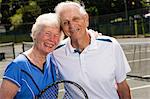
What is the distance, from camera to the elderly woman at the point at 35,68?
2756 mm

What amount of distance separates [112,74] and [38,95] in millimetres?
629

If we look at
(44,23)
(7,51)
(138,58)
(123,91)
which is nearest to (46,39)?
(44,23)

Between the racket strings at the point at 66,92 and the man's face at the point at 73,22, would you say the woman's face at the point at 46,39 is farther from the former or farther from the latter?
the racket strings at the point at 66,92

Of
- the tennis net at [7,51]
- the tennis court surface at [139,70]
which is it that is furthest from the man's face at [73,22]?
the tennis net at [7,51]

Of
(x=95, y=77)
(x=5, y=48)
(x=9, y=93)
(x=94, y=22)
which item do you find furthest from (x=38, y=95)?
(x=94, y=22)

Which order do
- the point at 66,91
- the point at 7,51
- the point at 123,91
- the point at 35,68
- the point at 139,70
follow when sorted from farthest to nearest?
the point at 7,51
the point at 139,70
the point at 123,91
the point at 66,91
the point at 35,68

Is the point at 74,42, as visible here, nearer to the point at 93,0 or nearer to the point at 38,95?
the point at 38,95

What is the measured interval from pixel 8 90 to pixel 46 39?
1.39 ft

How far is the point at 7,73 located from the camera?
276cm

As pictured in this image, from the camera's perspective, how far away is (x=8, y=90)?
9.00 feet

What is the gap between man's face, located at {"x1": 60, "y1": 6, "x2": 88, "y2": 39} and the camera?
3.00 metres

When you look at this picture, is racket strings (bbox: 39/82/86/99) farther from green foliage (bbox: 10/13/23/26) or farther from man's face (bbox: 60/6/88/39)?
green foliage (bbox: 10/13/23/26)

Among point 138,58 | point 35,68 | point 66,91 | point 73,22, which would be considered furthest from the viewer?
point 138,58

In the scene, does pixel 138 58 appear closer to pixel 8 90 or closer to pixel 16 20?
pixel 8 90
